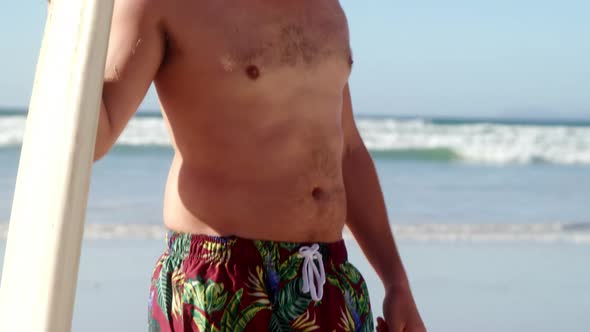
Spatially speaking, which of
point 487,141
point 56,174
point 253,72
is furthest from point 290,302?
point 487,141

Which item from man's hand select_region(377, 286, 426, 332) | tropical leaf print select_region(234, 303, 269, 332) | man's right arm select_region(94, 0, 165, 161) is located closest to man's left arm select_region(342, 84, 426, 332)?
man's hand select_region(377, 286, 426, 332)

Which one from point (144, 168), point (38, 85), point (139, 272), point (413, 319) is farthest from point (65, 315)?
point (144, 168)

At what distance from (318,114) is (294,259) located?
27cm

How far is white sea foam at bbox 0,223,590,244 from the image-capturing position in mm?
7773

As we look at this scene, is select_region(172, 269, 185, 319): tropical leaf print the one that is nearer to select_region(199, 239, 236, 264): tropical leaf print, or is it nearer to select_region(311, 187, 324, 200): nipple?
select_region(199, 239, 236, 264): tropical leaf print

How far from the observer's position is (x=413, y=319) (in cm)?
182

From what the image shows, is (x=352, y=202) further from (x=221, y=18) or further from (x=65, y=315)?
(x=65, y=315)

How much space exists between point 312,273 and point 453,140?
20051mm

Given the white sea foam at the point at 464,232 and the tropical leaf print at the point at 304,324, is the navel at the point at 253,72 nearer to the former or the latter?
the tropical leaf print at the point at 304,324

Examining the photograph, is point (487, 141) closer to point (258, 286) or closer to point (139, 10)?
point (258, 286)

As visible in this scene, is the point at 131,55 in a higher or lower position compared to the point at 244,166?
higher

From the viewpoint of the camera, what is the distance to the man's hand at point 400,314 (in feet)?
5.95

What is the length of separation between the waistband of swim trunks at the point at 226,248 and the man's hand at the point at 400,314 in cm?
27

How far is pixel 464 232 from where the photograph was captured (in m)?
8.29
